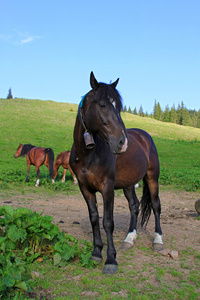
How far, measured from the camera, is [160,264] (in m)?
3.92

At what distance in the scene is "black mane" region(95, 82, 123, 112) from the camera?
3.22 m

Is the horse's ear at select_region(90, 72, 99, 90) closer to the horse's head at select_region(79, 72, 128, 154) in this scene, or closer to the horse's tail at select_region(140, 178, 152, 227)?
the horse's head at select_region(79, 72, 128, 154)

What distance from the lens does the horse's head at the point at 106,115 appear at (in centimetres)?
314

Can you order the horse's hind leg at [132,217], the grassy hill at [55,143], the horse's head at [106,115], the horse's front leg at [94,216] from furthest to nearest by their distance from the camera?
the grassy hill at [55,143] → the horse's hind leg at [132,217] → the horse's front leg at [94,216] → the horse's head at [106,115]

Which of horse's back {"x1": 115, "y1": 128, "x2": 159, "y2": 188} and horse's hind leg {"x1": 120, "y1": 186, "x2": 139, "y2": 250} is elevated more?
horse's back {"x1": 115, "y1": 128, "x2": 159, "y2": 188}

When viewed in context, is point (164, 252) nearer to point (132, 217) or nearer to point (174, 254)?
point (174, 254)

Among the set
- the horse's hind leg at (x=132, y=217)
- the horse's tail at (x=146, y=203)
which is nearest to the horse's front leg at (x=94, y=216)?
the horse's hind leg at (x=132, y=217)

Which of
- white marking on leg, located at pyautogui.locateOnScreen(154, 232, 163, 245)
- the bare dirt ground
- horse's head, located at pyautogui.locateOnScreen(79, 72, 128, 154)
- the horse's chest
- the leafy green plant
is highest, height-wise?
horse's head, located at pyautogui.locateOnScreen(79, 72, 128, 154)

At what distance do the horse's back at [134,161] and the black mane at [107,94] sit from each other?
50.7 inches

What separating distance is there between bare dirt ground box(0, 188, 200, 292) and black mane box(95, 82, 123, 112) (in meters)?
2.26

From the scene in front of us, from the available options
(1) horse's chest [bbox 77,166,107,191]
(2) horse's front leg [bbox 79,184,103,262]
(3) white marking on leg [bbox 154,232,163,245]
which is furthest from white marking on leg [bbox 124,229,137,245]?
(1) horse's chest [bbox 77,166,107,191]

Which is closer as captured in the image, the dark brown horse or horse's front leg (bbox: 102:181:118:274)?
the dark brown horse

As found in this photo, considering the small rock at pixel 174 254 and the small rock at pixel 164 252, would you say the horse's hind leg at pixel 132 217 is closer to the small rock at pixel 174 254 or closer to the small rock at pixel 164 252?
the small rock at pixel 164 252

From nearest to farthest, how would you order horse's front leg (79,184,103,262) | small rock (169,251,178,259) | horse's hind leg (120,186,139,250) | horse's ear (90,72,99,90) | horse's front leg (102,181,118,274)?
1. horse's ear (90,72,99,90)
2. horse's front leg (102,181,118,274)
3. horse's front leg (79,184,103,262)
4. small rock (169,251,178,259)
5. horse's hind leg (120,186,139,250)
